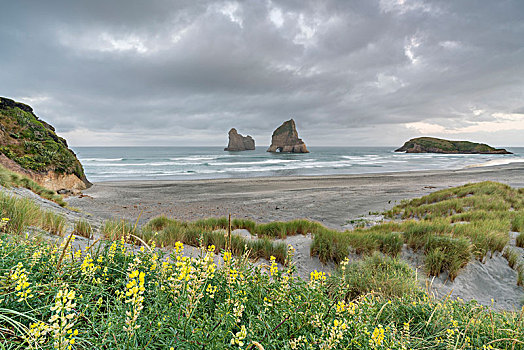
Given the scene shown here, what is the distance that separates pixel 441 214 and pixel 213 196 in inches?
561

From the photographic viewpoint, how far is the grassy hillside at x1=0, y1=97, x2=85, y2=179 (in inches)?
598

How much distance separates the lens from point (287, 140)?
12038cm

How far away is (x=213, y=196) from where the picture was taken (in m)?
18.4

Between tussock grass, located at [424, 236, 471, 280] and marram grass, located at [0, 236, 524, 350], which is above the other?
marram grass, located at [0, 236, 524, 350]

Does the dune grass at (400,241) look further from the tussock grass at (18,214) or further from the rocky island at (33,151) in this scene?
the rocky island at (33,151)

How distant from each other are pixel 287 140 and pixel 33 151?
109 meters

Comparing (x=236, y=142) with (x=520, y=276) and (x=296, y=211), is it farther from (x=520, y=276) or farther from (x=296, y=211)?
(x=520, y=276)

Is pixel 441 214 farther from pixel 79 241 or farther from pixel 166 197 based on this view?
pixel 166 197

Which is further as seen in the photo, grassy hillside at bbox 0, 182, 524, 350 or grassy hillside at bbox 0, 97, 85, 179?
grassy hillside at bbox 0, 97, 85, 179

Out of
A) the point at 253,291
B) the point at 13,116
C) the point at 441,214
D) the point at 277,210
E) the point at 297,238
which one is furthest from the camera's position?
the point at 13,116

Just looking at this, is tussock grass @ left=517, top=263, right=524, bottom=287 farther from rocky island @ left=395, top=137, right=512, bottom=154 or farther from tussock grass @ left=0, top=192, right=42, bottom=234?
rocky island @ left=395, top=137, right=512, bottom=154

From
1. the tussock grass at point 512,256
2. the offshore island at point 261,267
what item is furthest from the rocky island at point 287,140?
the tussock grass at point 512,256

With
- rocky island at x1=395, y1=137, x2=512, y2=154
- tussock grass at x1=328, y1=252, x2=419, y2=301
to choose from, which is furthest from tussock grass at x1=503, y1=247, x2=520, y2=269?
rocky island at x1=395, y1=137, x2=512, y2=154

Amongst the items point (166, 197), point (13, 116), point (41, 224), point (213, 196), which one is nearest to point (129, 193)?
point (166, 197)
